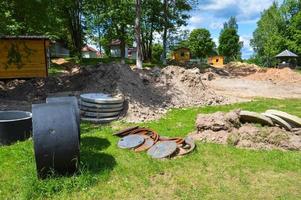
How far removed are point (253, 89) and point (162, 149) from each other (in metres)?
14.8

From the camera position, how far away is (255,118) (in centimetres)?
855

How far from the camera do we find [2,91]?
1608 cm

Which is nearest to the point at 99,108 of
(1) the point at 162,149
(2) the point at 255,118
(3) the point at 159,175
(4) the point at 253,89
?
(1) the point at 162,149

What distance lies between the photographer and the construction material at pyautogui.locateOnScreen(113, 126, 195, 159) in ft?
24.3

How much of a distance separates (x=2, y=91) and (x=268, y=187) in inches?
530

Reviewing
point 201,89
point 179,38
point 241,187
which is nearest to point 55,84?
point 201,89

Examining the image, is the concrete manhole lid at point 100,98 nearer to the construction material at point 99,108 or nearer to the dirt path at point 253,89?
the construction material at point 99,108

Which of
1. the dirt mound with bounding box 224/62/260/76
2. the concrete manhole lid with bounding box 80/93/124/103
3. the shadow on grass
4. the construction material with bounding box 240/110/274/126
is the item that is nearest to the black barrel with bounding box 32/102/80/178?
the shadow on grass

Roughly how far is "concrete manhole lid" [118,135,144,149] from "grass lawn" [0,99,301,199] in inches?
7.6

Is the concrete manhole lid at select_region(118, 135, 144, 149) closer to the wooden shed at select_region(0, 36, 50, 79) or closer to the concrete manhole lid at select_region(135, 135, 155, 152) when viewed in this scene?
the concrete manhole lid at select_region(135, 135, 155, 152)

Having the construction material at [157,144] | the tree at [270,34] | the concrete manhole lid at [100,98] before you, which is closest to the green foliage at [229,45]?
the tree at [270,34]

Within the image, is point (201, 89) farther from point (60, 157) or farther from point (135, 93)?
point (60, 157)

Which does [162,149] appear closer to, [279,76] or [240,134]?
[240,134]

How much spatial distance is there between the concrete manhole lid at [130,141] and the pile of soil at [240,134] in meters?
1.39
